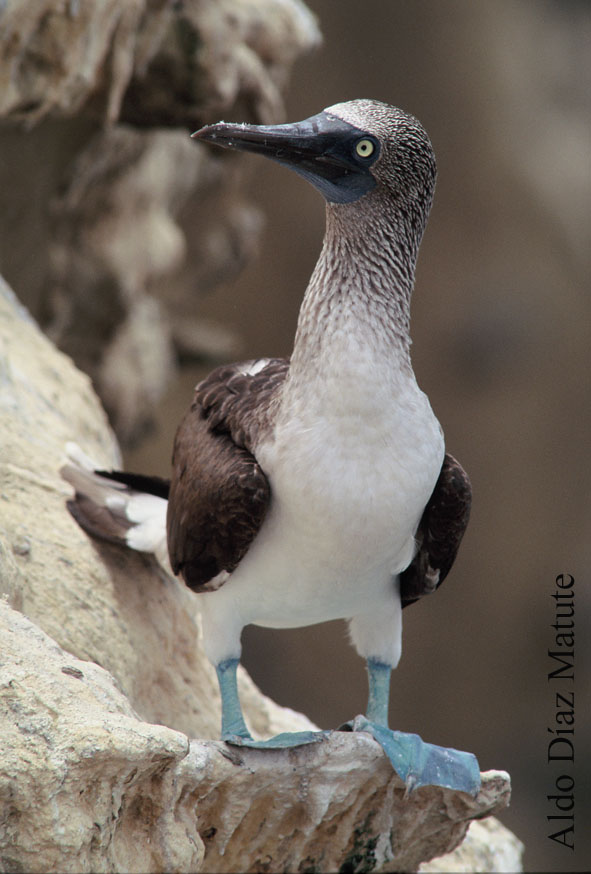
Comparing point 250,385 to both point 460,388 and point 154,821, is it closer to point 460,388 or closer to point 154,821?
point 154,821

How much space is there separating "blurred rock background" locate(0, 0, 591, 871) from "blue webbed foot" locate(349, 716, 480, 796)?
15.9 feet

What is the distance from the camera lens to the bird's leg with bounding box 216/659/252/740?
9.95ft

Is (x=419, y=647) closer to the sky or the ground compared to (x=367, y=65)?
closer to the ground

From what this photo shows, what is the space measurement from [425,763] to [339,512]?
0.75 metres

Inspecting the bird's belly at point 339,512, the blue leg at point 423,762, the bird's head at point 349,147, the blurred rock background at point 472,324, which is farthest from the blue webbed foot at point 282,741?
the blurred rock background at point 472,324

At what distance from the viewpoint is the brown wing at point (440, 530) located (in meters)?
2.86

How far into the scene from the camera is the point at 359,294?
8.80 feet

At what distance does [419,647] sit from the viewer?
9.76 meters

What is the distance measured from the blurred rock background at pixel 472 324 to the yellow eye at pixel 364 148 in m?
4.76

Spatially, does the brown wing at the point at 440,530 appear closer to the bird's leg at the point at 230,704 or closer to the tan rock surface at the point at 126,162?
the bird's leg at the point at 230,704

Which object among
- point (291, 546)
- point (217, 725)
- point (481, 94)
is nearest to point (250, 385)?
point (291, 546)

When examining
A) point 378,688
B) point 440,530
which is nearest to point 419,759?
point 378,688

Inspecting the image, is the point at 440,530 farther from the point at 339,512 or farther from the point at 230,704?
the point at 230,704

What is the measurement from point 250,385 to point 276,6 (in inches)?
144
